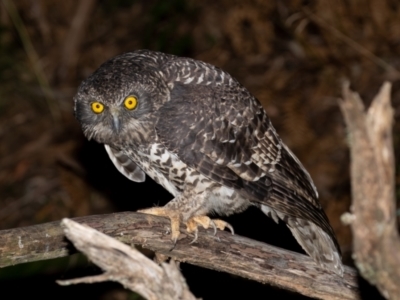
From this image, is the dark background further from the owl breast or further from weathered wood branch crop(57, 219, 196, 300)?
weathered wood branch crop(57, 219, 196, 300)

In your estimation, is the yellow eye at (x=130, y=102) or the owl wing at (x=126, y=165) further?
the owl wing at (x=126, y=165)

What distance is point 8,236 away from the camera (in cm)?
372

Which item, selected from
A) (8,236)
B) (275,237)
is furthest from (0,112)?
(8,236)

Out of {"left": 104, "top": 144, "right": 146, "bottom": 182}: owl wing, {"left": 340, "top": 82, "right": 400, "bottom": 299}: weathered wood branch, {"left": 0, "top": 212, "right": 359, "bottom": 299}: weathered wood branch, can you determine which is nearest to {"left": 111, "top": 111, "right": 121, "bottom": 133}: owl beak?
{"left": 104, "top": 144, "right": 146, "bottom": 182}: owl wing

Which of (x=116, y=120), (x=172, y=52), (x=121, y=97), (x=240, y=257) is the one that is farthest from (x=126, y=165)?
(x=172, y=52)

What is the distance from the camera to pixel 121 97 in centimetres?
453

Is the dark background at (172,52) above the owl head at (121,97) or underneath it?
above

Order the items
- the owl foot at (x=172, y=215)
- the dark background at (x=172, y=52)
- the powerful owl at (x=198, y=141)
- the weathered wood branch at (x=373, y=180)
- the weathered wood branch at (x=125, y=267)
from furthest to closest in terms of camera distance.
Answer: the dark background at (x=172, y=52), the powerful owl at (x=198, y=141), the owl foot at (x=172, y=215), the weathered wood branch at (x=125, y=267), the weathered wood branch at (x=373, y=180)

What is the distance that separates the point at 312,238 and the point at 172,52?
4047 millimetres

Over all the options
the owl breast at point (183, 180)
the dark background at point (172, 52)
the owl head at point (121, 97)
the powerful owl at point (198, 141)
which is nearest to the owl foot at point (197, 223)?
the powerful owl at point (198, 141)

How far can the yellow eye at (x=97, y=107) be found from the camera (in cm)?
462

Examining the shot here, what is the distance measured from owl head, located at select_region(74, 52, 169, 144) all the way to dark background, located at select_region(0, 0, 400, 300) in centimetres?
262

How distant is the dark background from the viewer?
805 cm

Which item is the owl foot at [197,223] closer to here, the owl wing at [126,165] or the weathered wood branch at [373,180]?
the owl wing at [126,165]
